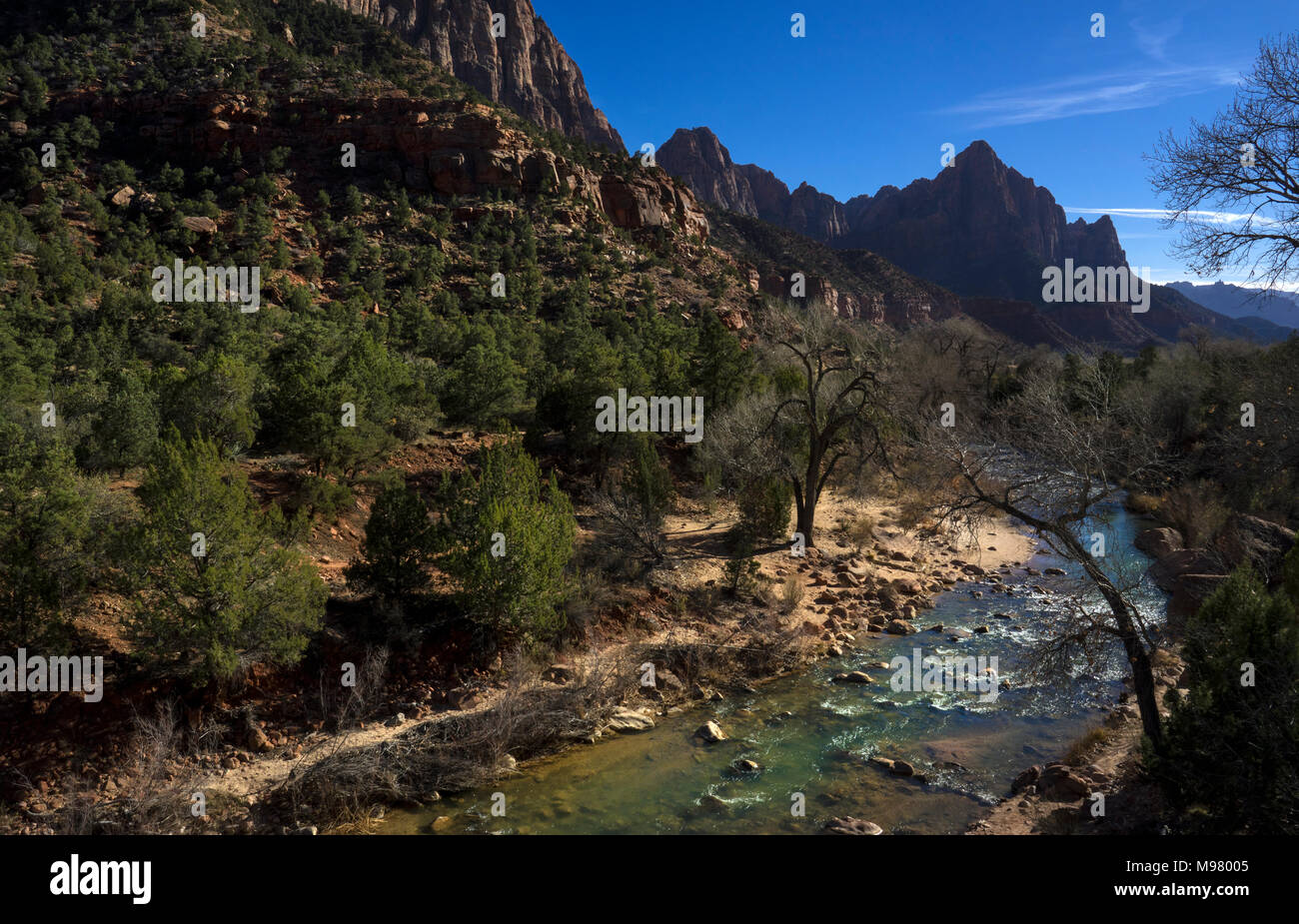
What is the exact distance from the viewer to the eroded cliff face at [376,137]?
4825cm

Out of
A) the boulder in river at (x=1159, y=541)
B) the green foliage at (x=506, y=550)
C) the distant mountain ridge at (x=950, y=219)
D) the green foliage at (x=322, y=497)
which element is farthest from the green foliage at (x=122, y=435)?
the distant mountain ridge at (x=950, y=219)

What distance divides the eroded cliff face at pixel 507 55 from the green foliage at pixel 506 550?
10717cm

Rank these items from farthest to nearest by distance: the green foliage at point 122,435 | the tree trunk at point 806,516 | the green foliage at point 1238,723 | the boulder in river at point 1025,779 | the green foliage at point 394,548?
the tree trunk at point 806,516 < the green foliage at point 122,435 < the green foliage at point 394,548 < the boulder in river at point 1025,779 < the green foliage at point 1238,723

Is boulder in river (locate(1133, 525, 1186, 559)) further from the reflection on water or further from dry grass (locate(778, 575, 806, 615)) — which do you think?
dry grass (locate(778, 575, 806, 615))

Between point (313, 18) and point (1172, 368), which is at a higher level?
point (313, 18)

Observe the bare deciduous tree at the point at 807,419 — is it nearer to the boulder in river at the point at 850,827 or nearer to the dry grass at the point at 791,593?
the dry grass at the point at 791,593

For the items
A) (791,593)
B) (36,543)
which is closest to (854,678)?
(791,593)

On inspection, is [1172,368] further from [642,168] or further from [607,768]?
[642,168]

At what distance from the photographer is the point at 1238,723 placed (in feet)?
19.4

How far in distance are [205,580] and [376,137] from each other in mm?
54068

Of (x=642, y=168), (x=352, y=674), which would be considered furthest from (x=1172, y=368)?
(x=642, y=168)

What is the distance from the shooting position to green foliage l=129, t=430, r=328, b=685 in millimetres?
9391

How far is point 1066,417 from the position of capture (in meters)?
9.02
